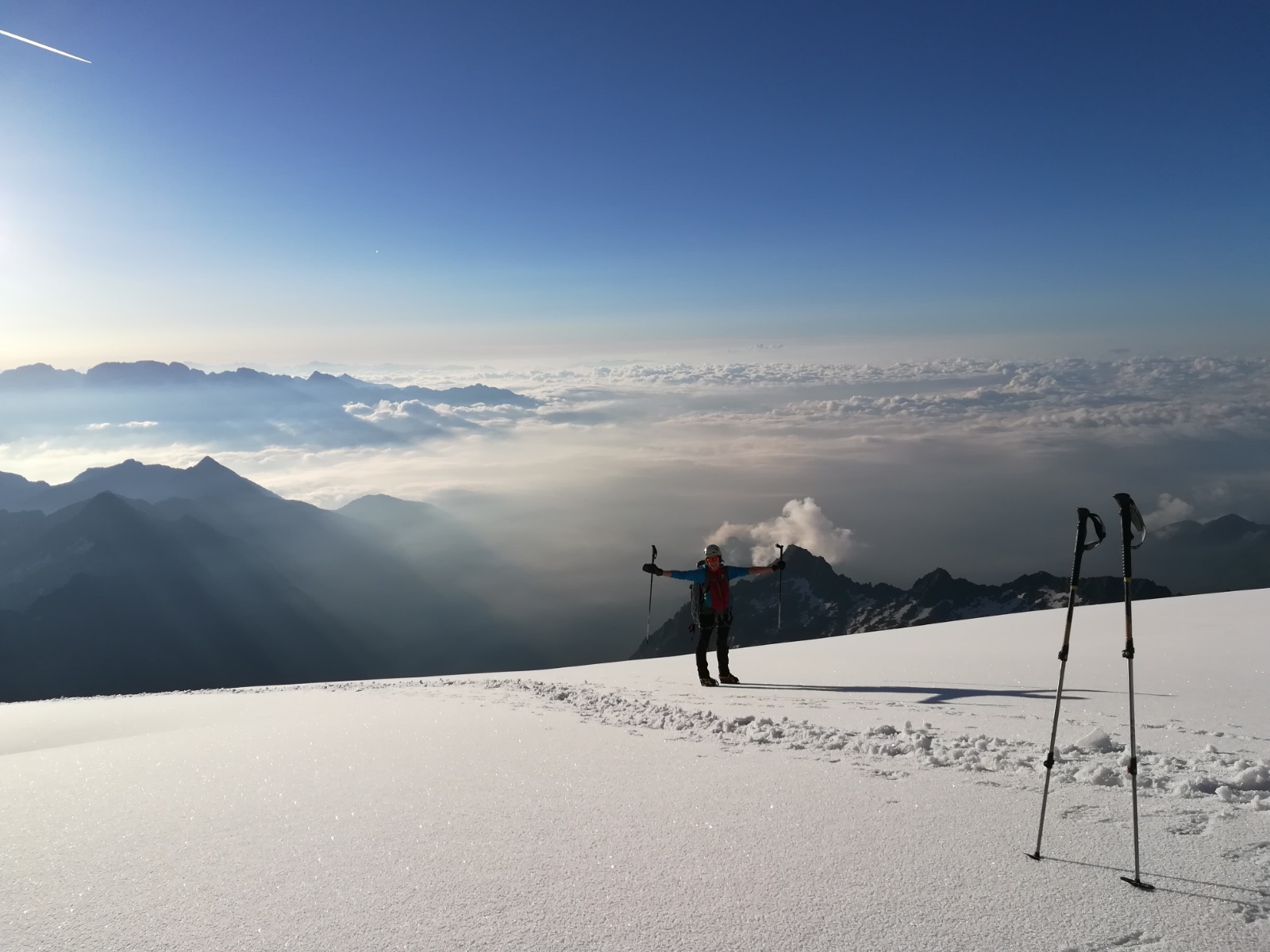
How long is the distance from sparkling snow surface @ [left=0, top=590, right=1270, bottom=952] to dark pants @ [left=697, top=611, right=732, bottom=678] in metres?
3.28

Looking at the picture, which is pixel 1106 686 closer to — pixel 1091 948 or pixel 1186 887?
pixel 1186 887

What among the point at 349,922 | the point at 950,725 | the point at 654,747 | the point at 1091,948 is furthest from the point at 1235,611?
the point at 349,922

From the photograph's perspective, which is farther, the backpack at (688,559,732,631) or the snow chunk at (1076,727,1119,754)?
the backpack at (688,559,732,631)

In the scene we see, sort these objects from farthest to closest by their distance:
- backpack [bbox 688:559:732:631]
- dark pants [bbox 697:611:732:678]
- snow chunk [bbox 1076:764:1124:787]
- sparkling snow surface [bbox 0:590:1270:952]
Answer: backpack [bbox 688:559:732:631], dark pants [bbox 697:611:732:678], snow chunk [bbox 1076:764:1124:787], sparkling snow surface [bbox 0:590:1270:952]

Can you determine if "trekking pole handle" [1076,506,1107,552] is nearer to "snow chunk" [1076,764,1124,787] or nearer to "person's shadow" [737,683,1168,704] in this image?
"snow chunk" [1076,764,1124,787]

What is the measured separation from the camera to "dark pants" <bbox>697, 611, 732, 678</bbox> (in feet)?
44.7

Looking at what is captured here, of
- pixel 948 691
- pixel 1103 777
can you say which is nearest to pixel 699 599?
pixel 948 691

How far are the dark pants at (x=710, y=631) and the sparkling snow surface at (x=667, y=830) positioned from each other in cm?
328

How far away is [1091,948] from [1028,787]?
2.43 metres

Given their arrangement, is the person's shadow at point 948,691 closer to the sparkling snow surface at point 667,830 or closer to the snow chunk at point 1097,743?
the sparkling snow surface at point 667,830

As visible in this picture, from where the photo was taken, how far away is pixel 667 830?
16.7 ft

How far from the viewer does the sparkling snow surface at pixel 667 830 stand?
12.3 ft

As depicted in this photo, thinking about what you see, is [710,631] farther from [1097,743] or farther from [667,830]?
[667,830]

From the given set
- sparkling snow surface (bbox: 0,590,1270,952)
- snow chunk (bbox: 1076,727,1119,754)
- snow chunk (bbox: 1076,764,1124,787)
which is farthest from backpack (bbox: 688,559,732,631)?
snow chunk (bbox: 1076,764,1124,787)
